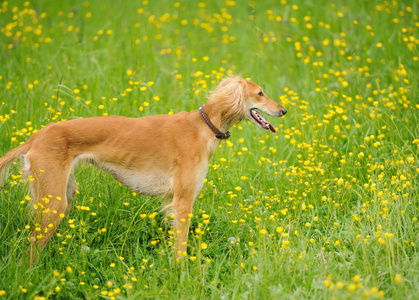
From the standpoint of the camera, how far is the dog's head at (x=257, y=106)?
4172mm

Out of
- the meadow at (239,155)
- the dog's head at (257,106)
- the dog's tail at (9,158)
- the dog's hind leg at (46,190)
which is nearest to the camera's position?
the meadow at (239,155)

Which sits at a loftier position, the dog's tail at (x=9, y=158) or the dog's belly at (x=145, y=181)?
the dog's tail at (x=9, y=158)

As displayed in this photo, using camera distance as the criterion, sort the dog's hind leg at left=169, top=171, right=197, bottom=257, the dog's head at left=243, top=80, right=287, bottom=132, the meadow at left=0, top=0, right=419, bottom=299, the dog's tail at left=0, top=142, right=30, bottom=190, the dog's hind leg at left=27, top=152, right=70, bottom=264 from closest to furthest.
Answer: the meadow at left=0, top=0, right=419, bottom=299
the dog's hind leg at left=27, top=152, right=70, bottom=264
the dog's tail at left=0, top=142, right=30, bottom=190
the dog's hind leg at left=169, top=171, right=197, bottom=257
the dog's head at left=243, top=80, right=287, bottom=132

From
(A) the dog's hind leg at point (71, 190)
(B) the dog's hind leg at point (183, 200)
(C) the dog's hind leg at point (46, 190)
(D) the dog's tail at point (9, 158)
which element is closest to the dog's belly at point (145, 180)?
(B) the dog's hind leg at point (183, 200)

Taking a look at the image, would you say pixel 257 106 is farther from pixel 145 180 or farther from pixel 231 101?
pixel 145 180

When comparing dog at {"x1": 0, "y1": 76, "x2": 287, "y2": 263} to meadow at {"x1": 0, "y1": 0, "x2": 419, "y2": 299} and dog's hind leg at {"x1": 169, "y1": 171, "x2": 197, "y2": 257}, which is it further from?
meadow at {"x1": 0, "y1": 0, "x2": 419, "y2": 299}

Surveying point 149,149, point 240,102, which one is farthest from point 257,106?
point 149,149

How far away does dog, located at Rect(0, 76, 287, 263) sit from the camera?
3.61m

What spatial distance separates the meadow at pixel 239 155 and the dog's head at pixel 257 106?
614mm

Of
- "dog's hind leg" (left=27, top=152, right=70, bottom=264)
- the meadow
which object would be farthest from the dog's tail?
the meadow

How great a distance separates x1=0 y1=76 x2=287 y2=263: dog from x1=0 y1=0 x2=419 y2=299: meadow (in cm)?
22

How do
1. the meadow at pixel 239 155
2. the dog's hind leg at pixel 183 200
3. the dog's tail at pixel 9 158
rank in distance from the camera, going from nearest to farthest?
the meadow at pixel 239 155 → the dog's tail at pixel 9 158 → the dog's hind leg at pixel 183 200

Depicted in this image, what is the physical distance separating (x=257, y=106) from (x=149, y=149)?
1053 millimetres

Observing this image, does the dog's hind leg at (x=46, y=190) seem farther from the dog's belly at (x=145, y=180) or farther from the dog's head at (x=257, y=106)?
the dog's head at (x=257, y=106)
